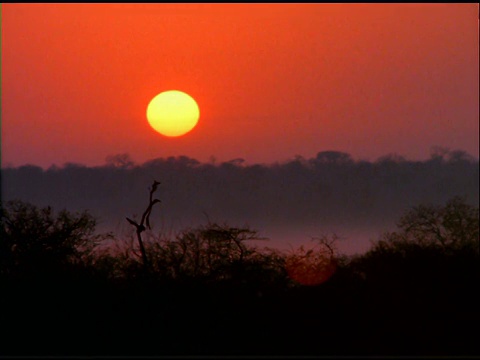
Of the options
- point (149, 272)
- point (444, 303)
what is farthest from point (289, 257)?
point (444, 303)

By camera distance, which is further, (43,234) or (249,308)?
(43,234)

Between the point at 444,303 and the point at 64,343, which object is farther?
the point at 444,303

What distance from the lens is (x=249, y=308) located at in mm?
18906

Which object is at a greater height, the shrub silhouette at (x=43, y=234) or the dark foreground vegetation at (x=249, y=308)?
the shrub silhouette at (x=43, y=234)

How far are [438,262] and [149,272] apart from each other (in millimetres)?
9154

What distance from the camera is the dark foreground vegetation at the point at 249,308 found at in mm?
16797

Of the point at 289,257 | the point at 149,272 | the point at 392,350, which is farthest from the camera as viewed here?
the point at 289,257

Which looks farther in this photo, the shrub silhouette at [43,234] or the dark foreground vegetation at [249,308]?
the shrub silhouette at [43,234]

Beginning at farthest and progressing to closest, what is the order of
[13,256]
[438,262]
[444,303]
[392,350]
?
[13,256], [438,262], [444,303], [392,350]

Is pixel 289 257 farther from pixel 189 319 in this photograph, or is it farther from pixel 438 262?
pixel 189 319

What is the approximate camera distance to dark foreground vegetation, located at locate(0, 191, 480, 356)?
16.8m

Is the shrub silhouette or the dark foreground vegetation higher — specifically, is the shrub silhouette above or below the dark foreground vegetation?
above

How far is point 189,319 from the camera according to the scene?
18.3 metres

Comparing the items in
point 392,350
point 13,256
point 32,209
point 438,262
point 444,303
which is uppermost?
point 32,209
